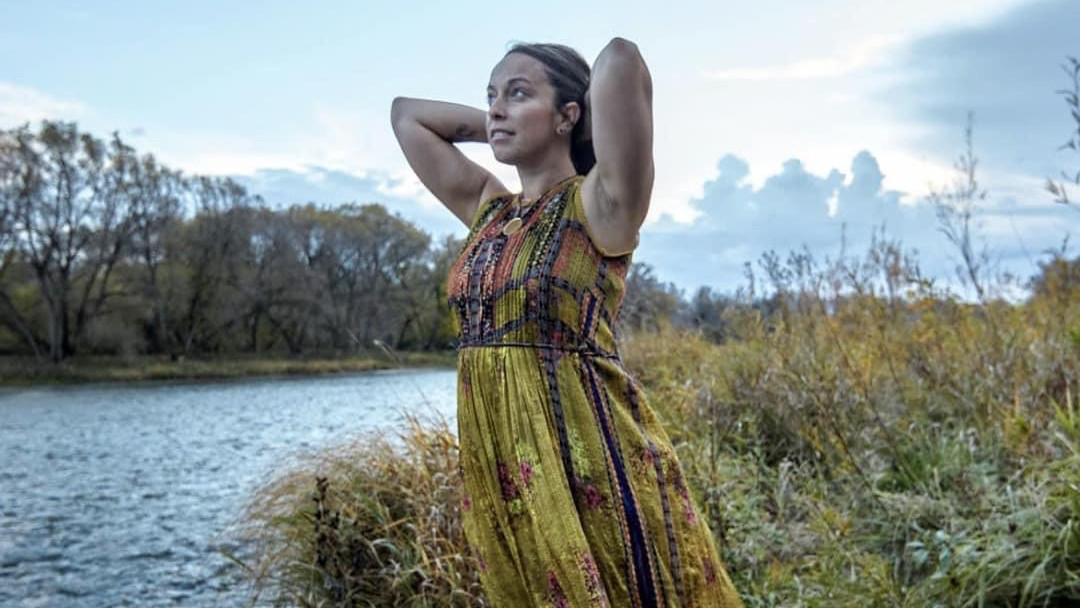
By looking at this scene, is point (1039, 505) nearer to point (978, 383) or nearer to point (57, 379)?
point (978, 383)

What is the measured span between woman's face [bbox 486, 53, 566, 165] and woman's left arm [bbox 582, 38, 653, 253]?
0.60ft

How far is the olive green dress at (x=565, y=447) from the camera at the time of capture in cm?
146

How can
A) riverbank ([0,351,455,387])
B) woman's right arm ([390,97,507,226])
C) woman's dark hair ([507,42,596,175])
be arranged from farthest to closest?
1. riverbank ([0,351,455,387])
2. woman's right arm ([390,97,507,226])
3. woman's dark hair ([507,42,596,175])

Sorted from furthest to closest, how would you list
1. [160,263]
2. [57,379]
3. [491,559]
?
[160,263] → [57,379] → [491,559]

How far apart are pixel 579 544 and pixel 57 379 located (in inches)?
1261

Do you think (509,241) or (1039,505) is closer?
(509,241)

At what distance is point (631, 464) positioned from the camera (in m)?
1.49

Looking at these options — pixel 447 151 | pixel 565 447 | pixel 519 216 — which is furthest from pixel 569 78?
pixel 565 447

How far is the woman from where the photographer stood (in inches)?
56.9

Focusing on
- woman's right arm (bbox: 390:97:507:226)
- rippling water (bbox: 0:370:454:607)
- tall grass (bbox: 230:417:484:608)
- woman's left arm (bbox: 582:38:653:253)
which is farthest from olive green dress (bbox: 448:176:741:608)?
rippling water (bbox: 0:370:454:607)

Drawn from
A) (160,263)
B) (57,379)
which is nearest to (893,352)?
(57,379)

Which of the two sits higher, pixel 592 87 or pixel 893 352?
pixel 592 87

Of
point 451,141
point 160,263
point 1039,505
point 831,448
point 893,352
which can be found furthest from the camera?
point 160,263

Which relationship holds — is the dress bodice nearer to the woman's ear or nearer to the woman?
the woman
